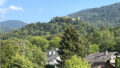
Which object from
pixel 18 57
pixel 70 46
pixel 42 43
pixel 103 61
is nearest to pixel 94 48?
pixel 103 61

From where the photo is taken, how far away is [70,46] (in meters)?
45.8

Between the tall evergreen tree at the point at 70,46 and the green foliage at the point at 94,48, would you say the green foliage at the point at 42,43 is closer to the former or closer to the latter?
the green foliage at the point at 94,48

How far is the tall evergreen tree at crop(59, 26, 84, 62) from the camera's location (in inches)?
1784

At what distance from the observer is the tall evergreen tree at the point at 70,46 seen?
45.3 m

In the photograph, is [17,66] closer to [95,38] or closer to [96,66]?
[96,66]

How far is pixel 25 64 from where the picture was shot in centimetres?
3962

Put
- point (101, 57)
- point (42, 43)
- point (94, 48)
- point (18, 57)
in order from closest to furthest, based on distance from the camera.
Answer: point (18, 57) → point (101, 57) → point (94, 48) → point (42, 43)

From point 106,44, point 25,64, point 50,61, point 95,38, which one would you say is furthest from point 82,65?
point 95,38

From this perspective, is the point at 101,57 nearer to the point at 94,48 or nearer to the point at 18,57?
the point at 18,57

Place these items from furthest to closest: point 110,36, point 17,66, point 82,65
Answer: point 110,36, point 17,66, point 82,65

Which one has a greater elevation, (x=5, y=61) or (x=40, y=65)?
(x=5, y=61)

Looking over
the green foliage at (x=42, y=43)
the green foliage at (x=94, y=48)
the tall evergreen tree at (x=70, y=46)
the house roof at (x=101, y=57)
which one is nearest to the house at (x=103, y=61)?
the house roof at (x=101, y=57)

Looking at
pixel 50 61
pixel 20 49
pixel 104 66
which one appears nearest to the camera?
pixel 20 49

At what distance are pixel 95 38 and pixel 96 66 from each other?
206 ft
